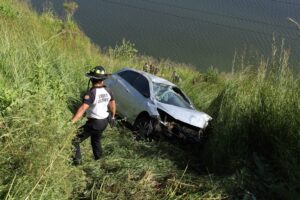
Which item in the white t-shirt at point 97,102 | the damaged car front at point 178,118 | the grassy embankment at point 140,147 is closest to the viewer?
the grassy embankment at point 140,147

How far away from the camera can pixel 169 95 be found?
1081cm

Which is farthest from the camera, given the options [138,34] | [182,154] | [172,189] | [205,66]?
[138,34]

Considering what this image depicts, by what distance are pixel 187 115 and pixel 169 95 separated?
42.7 inches

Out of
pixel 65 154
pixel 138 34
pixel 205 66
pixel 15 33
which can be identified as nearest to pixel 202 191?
pixel 65 154

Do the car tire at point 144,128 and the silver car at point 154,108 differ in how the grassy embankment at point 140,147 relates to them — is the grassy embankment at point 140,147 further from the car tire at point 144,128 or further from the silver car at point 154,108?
the silver car at point 154,108

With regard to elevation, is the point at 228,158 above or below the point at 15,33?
below

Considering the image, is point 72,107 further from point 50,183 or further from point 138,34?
point 138,34

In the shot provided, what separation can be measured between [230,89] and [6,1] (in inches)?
422

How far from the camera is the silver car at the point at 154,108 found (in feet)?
30.6

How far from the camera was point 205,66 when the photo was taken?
76.9ft

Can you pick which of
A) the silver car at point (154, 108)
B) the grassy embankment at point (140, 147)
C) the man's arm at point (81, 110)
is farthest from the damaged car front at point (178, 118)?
the man's arm at point (81, 110)

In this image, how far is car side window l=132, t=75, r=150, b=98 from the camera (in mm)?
10594

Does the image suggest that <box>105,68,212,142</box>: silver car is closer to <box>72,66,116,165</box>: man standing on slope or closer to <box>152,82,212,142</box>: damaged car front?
<box>152,82,212,142</box>: damaged car front

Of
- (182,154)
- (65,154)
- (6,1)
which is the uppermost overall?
(6,1)
